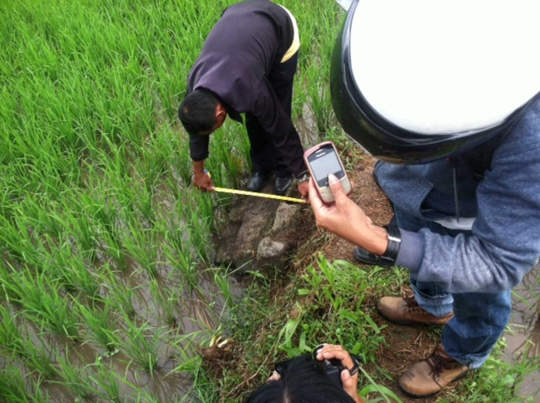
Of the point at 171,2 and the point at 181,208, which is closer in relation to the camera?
the point at 181,208

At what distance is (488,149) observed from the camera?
0.80 meters

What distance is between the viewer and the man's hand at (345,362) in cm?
128

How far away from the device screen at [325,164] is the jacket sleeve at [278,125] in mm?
824

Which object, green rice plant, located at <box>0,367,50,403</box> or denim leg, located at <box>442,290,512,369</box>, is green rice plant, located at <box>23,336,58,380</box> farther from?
denim leg, located at <box>442,290,512,369</box>

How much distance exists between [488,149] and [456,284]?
11.0 inches

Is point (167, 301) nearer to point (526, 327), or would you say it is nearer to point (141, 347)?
point (141, 347)

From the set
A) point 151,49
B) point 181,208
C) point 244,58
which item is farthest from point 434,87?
point 151,49

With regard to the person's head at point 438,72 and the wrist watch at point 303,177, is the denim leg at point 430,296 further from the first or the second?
the wrist watch at point 303,177

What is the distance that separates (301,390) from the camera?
102 centimetres

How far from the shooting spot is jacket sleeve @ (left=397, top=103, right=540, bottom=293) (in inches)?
29.2

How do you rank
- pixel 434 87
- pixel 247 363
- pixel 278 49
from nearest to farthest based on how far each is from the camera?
pixel 434 87 → pixel 247 363 → pixel 278 49

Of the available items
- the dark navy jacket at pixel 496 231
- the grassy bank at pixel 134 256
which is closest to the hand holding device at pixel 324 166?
the dark navy jacket at pixel 496 231

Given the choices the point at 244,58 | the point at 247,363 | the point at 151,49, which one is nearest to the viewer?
the point at 247,363

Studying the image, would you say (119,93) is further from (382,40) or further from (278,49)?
(382,40)
